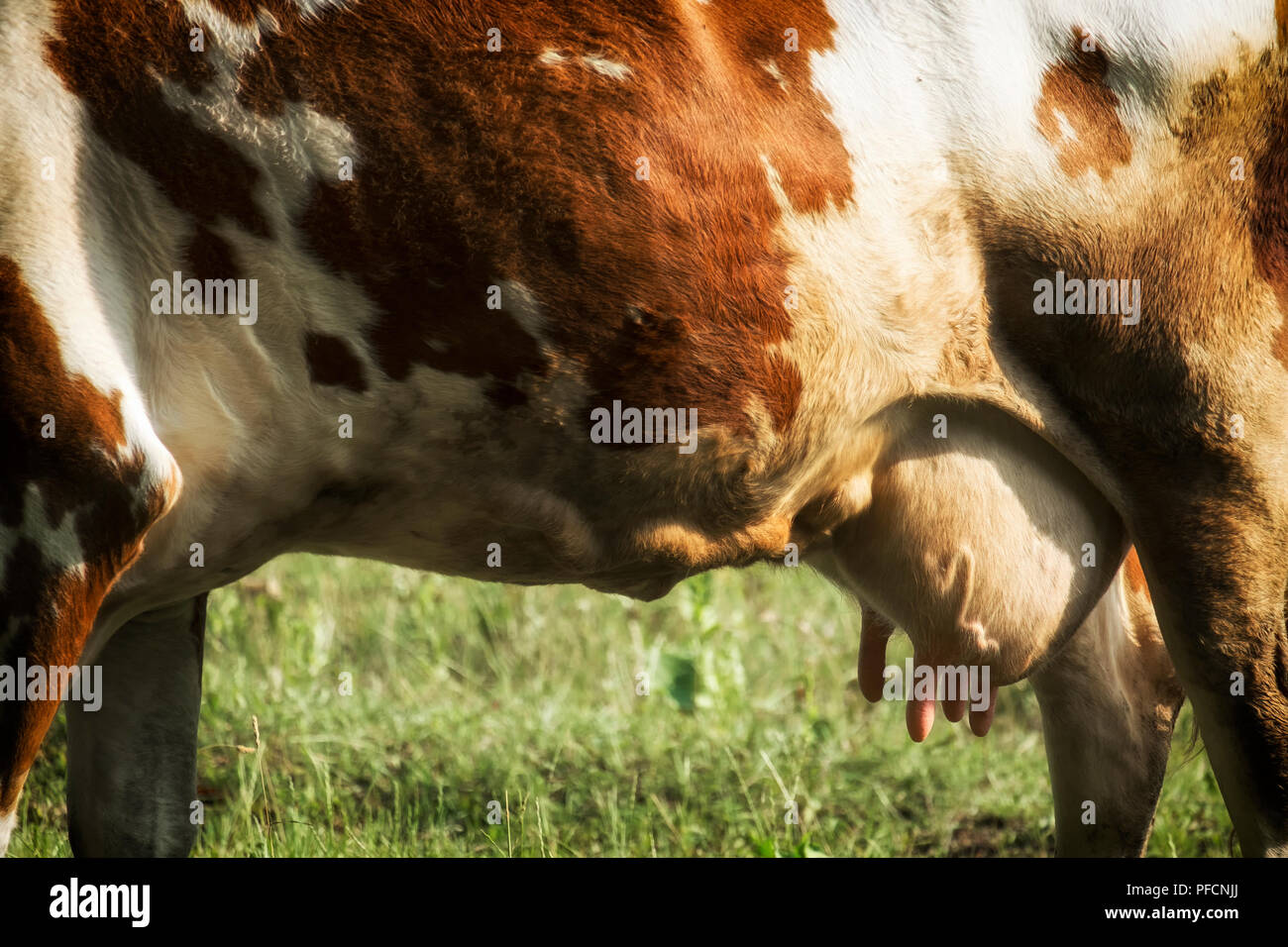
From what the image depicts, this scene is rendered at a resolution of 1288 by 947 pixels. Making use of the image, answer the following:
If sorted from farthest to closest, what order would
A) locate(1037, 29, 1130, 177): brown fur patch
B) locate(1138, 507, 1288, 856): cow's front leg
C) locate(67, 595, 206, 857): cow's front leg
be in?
1. locate(67, 595, 206, 857): cow's front leg
2. locate(1138, 507, 1288, 856): cow's front leg
3. locate(1037, 29, 1130, 177): brown fur patch

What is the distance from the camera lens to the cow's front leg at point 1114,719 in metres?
3.00

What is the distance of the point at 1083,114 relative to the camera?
2.24 m

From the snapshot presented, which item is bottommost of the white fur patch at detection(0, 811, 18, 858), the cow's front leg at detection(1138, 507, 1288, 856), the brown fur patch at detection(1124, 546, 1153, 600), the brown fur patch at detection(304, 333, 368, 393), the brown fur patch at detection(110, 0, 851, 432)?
the white fur patch at detection(0, 811, 18, 858)

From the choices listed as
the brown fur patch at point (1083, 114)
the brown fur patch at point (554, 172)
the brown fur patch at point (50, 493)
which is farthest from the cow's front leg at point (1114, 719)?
the brown fur patch at point (50, 493)

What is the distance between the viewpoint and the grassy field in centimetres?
336

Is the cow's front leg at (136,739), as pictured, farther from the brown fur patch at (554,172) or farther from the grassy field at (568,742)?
the brown fur patch at (554,172)

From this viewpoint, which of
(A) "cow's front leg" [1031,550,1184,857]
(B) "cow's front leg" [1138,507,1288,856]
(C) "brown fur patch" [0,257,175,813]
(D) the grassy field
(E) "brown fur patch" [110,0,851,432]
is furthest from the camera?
(D) the grassy field

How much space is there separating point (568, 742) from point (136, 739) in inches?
59.1

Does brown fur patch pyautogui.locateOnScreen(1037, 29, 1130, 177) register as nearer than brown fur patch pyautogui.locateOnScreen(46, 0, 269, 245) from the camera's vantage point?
No

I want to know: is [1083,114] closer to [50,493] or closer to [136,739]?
[50,493]

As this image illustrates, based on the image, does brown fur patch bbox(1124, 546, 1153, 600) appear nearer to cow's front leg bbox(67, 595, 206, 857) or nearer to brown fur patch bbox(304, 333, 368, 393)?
brown fur patch bbox(304, 333, 368, 393)

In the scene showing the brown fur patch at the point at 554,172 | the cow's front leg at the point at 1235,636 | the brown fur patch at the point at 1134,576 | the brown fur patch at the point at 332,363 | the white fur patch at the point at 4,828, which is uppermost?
the brown fur patch at the point at 554,172

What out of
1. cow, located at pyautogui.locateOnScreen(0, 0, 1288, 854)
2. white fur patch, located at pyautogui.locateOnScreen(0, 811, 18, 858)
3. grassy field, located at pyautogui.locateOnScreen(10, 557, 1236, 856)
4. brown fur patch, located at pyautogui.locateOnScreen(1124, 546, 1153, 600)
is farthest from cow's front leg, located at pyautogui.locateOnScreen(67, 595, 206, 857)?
brown fur patch, located at pyautogui.locateOnScreen(1124, 546, 1153, 600)

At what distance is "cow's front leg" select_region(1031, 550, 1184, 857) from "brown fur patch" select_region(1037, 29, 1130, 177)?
109 centimetres
